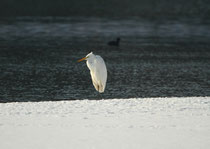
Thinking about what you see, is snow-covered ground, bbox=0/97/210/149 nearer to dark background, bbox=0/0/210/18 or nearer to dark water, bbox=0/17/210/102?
dark water, bbox=0/17/210/102

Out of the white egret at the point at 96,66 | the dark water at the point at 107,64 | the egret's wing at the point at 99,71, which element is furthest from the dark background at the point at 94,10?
the white egret at the point at 96,66

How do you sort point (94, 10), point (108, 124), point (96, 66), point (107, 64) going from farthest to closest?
point (94, 10)
point (107, 64)
point (96, 66)
point (108, 124)

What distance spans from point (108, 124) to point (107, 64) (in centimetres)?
1527

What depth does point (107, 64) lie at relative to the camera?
2341 centimetres

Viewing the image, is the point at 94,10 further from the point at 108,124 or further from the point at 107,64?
the point at 108,124

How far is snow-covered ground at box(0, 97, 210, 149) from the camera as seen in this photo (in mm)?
7008

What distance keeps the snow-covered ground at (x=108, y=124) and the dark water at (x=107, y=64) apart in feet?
19.4

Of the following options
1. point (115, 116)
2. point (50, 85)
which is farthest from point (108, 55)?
point (115, 116)

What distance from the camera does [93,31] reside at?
1663 inches

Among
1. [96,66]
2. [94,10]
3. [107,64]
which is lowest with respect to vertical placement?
[107,64]

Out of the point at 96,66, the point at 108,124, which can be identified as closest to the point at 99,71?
the point at 96,66

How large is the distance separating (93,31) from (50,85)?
24752 mm

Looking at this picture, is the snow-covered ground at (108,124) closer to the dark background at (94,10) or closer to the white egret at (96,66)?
the white egret at (96,66)

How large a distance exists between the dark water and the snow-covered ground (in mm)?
5899
